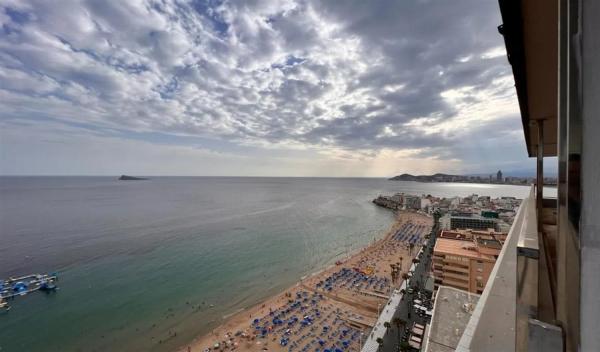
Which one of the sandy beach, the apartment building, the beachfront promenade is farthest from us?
the apartment building

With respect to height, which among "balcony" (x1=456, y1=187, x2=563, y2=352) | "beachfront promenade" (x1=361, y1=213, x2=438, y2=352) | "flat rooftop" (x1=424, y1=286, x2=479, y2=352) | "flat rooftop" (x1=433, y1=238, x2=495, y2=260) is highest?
"balcony" (x1=456, y1=187, x2=563, y2=352)

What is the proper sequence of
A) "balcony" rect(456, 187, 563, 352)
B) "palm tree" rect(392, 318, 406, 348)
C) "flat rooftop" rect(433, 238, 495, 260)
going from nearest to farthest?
"balcony" rect(456, 187, 563, 352) < "palm tree" rect(392, 318, 406, 348) < "flat rooftop" rect(433, 238, 495, 260)

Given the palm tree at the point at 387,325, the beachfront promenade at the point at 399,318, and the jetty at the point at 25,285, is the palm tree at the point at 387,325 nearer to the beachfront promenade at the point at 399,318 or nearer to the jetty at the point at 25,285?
the beachfront promenade at the point at 399,318

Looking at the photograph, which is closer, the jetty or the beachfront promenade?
the beachfront promenade

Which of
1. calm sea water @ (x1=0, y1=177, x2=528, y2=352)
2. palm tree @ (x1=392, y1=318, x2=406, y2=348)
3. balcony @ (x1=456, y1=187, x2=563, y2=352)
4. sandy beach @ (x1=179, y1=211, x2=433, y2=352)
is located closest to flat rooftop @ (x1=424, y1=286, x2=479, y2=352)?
palm tree @ (x1=392, y1=318, x2=406, y2=348)

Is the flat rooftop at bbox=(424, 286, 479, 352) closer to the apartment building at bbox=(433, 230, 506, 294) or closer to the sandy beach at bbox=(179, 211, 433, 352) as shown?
the sandy beach at bbox=(179, 211, 433, 352)

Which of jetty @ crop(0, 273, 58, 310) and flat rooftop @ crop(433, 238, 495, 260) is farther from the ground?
flat rooftop @ crop(433, 238, 495, 260)

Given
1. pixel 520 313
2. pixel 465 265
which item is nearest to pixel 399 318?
pixel 465 265
